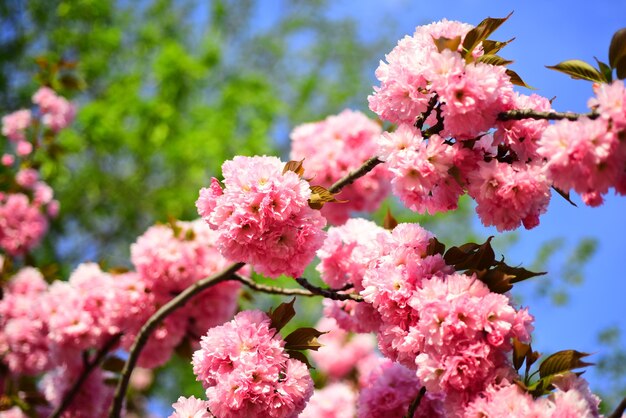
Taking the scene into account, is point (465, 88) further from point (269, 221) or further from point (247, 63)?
point (247, 63)

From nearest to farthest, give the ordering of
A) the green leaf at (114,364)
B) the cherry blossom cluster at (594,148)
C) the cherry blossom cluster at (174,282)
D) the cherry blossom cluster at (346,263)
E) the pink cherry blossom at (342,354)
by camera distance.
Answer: the cherry blossom cluster at (594,148) → the cherry blossom cluster at (346,263) → the cherry blossom cluster at (174,282) → the green leaf at (114,364) → the pink cherry blossom at (342,354)

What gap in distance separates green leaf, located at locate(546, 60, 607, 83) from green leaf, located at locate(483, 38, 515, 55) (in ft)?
0.50

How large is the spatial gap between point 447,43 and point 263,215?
1.96 ft

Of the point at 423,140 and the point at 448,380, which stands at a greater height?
the point at 423,140

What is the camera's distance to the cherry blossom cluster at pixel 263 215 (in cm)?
166

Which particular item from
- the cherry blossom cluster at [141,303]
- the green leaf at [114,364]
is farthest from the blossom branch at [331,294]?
the green leaf at [114,364]

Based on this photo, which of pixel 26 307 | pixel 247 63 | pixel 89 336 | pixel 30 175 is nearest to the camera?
pixel 89 336

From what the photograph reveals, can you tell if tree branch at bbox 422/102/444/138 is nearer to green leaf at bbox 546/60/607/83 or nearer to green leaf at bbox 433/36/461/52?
green leaf at bbox 433/36/461/52

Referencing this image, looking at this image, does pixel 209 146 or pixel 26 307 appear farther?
pixel 209 146

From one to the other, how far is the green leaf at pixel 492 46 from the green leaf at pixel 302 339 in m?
0.82

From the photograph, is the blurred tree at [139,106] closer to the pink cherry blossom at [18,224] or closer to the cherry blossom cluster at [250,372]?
the pink cherry blossom at [18,224]

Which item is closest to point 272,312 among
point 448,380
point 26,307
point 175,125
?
point 448,380

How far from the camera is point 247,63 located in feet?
36.4

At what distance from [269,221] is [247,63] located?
386 inches
